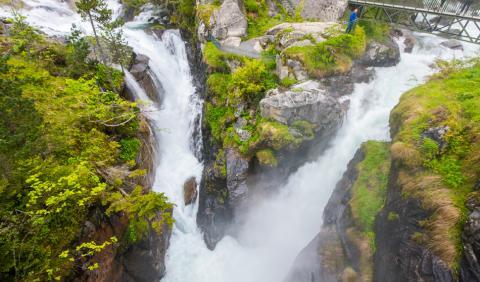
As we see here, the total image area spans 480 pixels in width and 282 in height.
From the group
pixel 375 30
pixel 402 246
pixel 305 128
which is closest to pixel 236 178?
pixel 305 128

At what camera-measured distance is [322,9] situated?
2062cm

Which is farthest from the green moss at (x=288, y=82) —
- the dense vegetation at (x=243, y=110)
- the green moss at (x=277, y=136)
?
the green moss at (x=277, y=136)

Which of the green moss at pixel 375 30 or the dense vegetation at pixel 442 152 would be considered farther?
the green moss at pixel 375 30

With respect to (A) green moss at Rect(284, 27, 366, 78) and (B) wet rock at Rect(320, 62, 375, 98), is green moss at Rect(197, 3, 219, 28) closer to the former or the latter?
(A) green moss at Rect(284, 27, 366, 78)

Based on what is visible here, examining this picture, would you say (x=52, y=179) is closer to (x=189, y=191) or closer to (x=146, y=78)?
(x=189, y=191)

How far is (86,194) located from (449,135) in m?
11.4

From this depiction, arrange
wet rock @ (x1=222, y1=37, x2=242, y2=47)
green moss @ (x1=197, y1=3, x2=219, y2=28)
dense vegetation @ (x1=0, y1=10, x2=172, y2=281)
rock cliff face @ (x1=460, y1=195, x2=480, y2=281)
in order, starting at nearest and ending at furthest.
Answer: dense vegetation @ (x1=0, y1=10, x2=172, y2=281)
rock cliff face @ (x1=460, y1=195, x2=480, y2=281)
wet rock @ (x1=222, y1=37, x2=242, y2=47)
green moss @ (x1=197, y1=3, x2=219, y2=28)

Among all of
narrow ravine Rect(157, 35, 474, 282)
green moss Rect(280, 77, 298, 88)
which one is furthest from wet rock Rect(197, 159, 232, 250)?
green moss Rect(280, 77, 298, 88)

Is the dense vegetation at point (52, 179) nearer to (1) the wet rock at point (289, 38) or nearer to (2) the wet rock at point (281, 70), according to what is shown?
(2) the wet rock at point (281, 70)

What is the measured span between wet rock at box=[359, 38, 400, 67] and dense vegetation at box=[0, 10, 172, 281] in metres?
15.4

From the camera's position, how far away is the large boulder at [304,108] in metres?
13.4

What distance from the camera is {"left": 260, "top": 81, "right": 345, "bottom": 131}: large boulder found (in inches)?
526

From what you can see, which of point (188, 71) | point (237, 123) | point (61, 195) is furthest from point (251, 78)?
point (61, 195)

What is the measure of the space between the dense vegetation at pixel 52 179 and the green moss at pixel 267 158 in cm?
658
